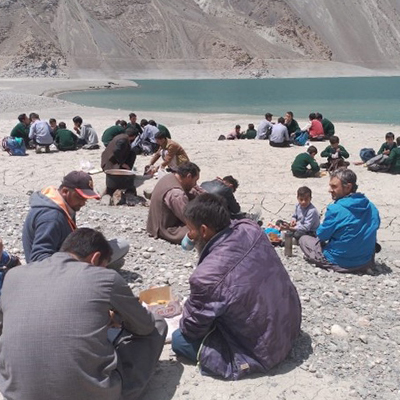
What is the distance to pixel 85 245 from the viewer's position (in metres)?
3.45

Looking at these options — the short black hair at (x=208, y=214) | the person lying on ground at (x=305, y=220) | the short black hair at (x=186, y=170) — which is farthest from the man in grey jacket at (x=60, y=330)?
the person lying on ground at (x=305, y=220)

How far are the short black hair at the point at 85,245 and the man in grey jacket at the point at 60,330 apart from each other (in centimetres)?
3

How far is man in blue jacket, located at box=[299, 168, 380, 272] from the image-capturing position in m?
6.05

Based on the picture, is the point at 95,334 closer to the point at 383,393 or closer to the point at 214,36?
the point at 383,393

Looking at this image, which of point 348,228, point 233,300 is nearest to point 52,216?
point 233,300

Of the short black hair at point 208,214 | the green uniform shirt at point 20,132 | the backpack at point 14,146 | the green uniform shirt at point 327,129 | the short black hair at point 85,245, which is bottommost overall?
the backpack at point 14,146

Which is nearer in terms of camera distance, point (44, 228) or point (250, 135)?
point (44, 228)

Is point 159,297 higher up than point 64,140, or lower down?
higher up

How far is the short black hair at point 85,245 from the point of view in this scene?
3.44 m

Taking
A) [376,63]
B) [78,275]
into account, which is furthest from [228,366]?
[376,63]

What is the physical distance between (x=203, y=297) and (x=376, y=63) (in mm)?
120535

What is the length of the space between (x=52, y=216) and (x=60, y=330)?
1637 mm

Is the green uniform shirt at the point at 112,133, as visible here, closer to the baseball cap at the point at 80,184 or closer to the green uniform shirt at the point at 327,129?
the green uniform shirt at the point at 327,129

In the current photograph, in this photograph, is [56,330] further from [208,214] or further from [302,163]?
[302,163]
